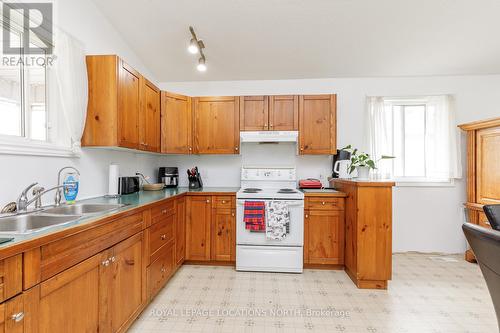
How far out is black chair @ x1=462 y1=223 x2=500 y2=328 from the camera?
0.76 meters

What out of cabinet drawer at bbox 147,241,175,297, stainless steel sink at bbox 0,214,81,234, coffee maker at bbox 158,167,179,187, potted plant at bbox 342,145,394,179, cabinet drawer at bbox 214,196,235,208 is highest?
potted plant at bbox 342,145,394,179

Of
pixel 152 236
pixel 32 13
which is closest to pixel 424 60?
pixel 152 236

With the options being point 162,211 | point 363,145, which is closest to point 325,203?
point 363,145

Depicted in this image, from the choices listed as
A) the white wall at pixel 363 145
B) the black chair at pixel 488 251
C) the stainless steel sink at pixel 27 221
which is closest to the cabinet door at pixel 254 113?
the white wall at pixel 363 145

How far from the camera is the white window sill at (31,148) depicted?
1.41 metres

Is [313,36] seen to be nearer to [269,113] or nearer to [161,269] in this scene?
[269,113]

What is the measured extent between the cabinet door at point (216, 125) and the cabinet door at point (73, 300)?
78.9 inches

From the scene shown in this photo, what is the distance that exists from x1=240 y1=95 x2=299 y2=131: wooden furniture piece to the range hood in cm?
9

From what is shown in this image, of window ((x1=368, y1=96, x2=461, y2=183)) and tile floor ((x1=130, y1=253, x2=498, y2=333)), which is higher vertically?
window ((x1=368, y1=96, x2=461, y2=183))

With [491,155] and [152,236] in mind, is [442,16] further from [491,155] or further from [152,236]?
[152,236]

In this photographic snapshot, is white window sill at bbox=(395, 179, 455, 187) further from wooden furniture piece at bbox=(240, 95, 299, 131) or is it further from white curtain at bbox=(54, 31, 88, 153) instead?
white curtain at bbox=(54, 31, 88, 153)

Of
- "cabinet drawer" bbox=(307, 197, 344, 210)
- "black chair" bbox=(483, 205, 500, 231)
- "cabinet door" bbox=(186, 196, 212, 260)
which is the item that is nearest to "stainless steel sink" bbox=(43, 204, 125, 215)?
"cabinet door" bbox=(186, 196, 212, 260)

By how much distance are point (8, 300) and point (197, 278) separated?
1.91m

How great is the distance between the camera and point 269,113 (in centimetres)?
314
